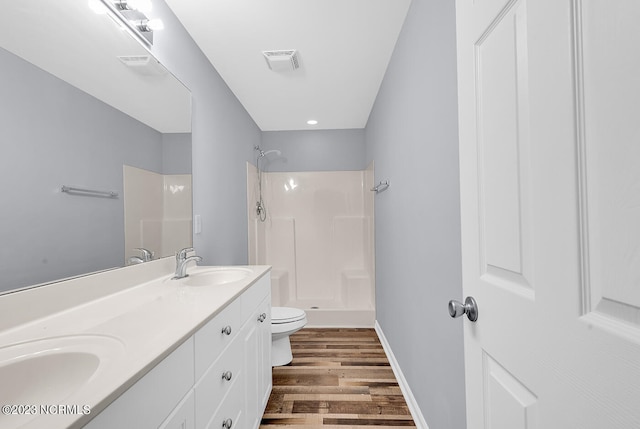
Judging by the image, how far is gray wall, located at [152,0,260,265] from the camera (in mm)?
1630

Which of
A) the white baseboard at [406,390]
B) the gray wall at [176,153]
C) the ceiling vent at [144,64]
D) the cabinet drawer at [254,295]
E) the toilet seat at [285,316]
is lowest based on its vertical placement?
the white baseboard at [406,390]

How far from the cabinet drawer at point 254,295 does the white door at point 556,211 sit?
99cm

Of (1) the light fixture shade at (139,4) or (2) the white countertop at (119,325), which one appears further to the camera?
(1) the light fixture shade at (139,4)

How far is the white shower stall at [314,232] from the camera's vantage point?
3559 millimetres

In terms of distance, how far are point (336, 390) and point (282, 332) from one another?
555 millimetres

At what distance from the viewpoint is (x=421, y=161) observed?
1442mm

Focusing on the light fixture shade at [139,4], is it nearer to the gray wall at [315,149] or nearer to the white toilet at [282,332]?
the white toilet at [282,332]

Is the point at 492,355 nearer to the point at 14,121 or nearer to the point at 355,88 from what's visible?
the point at 14,121

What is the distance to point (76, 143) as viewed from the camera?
1014 mm

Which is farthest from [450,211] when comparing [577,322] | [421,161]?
[577,322]

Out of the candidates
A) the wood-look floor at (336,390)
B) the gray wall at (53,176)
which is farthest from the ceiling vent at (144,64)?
the wood-look floor at (336,390)

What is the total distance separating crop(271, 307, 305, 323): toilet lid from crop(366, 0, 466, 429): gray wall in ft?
2.52

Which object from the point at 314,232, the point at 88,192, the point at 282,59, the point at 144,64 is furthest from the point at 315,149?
the point at 88,192

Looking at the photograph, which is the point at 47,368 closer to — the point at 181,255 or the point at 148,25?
the point at 181,255
